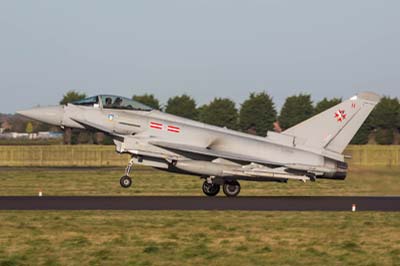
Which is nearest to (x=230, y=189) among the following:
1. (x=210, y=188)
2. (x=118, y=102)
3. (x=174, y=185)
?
(x=210, y=188)

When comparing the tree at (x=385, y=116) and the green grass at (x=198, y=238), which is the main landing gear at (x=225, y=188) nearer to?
the green grass at (x=198, y=238)

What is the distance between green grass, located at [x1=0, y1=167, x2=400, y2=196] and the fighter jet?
5.55 ft

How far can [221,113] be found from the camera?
75250 mm

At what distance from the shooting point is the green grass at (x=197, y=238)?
1335cm

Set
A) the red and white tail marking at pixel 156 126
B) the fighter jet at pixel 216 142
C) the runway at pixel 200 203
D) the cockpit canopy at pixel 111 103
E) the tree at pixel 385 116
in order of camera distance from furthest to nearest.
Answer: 1. the tree at pixel 385 116
2. the cockpit canopy at pixel 111 103
3. the red and white tail marking at pixel 156 126
4. the fighter jet at pixel 216 142
5. the runway at pixel 200 203

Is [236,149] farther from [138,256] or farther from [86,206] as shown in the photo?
[138,256]

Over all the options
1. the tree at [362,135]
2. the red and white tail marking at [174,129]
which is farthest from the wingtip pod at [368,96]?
the tree at [362,135]

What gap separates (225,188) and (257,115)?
47.4 m

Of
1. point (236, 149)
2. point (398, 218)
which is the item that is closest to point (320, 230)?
point (398, 218)

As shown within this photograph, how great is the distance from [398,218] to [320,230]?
3.42 meters

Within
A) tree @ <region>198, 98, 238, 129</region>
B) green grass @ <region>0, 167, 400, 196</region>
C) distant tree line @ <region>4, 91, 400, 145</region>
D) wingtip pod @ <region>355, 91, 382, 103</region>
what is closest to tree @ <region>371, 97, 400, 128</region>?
distant tree line @ <region>4, 91, 400, 145</region>

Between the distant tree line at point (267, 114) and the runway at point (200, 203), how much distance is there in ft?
156

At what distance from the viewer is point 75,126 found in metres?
27.6

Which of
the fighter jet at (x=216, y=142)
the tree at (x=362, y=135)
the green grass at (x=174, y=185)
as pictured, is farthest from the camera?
the tree at (x=362, y=135)
